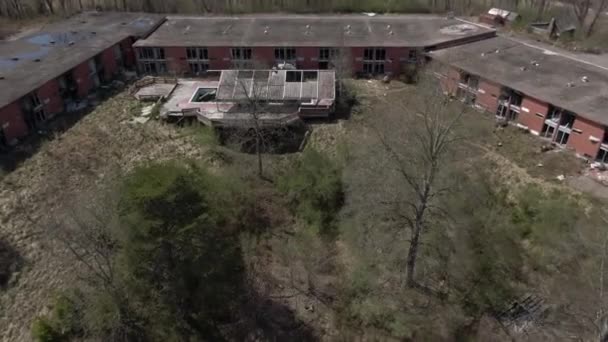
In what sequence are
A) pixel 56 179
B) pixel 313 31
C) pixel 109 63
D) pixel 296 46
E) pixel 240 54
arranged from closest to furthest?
pixel 56 179
pixel 296 46
pixel 109 63
pixel 240 54
pixel 313 31

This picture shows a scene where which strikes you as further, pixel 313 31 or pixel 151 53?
pixel 313 31

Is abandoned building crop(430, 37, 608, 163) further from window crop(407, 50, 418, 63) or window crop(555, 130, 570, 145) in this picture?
window crop(407, 50, 418, 63)

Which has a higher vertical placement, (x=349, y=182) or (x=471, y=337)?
(x=349, y=182)

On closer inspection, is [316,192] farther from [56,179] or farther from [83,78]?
[83,78]

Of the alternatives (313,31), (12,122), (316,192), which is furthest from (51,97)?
(313,31)

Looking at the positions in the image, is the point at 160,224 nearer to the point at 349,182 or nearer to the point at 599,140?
the point at 349,182

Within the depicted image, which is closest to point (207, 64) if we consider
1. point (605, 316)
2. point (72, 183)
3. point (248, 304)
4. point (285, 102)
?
point (285, 102)
